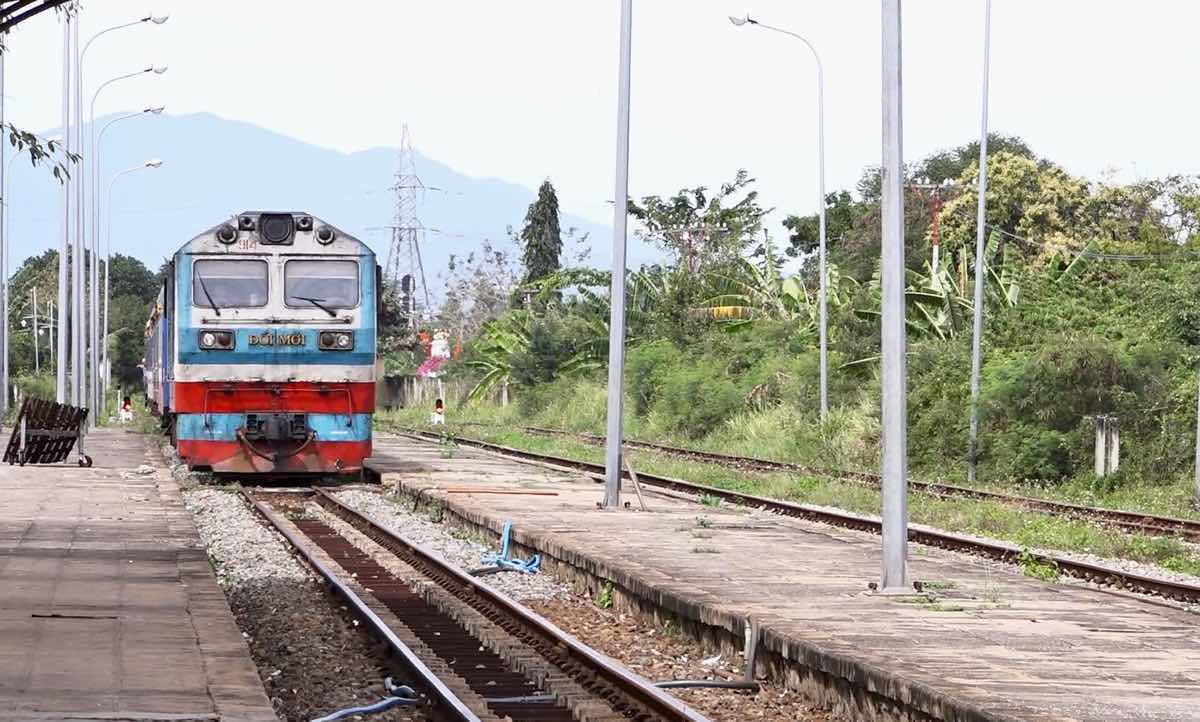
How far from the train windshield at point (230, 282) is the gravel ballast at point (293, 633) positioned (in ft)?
19.5

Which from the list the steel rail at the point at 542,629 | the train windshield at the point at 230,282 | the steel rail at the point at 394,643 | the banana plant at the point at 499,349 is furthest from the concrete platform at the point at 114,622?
the banana plant at the point at 499,349

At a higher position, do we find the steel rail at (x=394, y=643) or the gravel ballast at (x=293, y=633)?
the steel rail at (x=394, y=643)

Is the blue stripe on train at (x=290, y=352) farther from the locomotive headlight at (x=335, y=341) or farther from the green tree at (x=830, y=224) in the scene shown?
the green tree at (x=830, y=224)

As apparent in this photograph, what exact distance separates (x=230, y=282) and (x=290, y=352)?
47.9 inches

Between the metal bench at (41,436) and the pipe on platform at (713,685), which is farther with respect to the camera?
the metal bench at (41,436)

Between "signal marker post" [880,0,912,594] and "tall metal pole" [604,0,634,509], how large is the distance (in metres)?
7.44

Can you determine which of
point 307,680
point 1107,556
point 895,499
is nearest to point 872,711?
point 307,680

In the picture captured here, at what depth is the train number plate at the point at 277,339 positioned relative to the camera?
76.2 ft

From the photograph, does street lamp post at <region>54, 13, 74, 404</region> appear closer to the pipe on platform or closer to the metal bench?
the metal bench

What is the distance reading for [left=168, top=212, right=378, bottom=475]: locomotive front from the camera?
23.1 metres

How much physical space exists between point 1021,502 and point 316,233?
31.8ft

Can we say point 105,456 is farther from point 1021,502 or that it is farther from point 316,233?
point 1021,502

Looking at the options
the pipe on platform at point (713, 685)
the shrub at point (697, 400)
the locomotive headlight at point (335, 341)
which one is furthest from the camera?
the shrub at point (697, 400)

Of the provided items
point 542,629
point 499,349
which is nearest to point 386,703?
point 542,629
